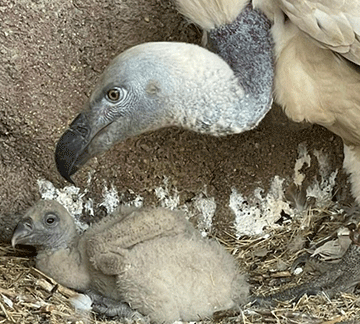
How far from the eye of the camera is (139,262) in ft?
7.84

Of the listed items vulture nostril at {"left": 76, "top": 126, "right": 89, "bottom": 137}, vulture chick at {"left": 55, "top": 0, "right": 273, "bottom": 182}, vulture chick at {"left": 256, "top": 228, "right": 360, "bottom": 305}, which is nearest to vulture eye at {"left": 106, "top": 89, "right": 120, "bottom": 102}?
vulture chick at {"left": 55, "top": 0, "right": 273, "bottom": 182}

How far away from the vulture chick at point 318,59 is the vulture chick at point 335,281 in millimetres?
433

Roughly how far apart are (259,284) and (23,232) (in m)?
0.82

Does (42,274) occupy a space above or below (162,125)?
below

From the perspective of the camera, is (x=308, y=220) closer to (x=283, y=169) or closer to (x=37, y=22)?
(x=283, y=169)

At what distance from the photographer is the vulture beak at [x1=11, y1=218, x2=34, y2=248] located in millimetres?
2527

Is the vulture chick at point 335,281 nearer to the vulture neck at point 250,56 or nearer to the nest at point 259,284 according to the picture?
the nest at point 259,284

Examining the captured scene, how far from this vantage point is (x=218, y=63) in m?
2.29

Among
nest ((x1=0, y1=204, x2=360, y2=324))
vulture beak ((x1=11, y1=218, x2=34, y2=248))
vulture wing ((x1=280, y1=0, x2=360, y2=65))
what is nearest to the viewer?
vulture wing ((x1=280, y1=0, x2=360, y2=65))

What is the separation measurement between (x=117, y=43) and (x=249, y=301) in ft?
3.18

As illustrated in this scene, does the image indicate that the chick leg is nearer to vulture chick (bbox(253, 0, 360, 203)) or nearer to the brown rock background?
the brown rock background

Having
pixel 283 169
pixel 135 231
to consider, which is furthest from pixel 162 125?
pixel 283 169

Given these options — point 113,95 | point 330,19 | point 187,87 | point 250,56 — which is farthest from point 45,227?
point 330,19

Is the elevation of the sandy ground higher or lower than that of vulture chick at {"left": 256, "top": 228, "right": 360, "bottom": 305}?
higher
